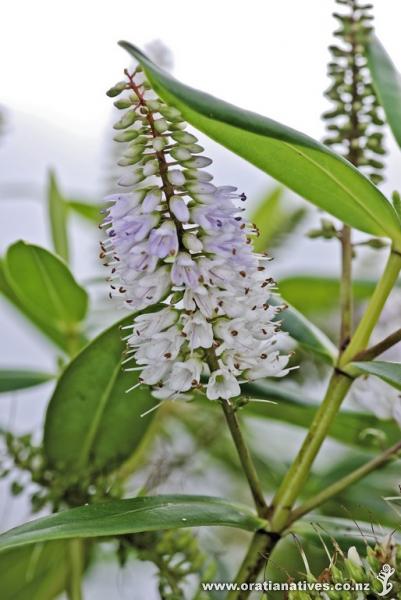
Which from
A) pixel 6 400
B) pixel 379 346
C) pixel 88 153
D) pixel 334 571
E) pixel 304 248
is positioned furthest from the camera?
pixel 88 153

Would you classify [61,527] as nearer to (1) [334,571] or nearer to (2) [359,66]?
(1) [334,571]

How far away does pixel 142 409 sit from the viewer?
33.3 inches

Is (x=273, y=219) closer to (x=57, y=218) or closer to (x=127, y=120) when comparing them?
(x=57, y=218)

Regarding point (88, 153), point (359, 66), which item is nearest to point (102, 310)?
point (359, 66)

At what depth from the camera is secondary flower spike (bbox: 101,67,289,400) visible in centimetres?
60

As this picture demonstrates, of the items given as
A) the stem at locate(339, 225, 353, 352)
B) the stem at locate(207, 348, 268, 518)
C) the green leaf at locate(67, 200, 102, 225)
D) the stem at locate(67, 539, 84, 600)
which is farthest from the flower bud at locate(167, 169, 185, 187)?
the green leaf at locate(67, 200, 102, 225)

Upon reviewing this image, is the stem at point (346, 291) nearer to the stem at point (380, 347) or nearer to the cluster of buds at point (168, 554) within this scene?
the stem at point (380, 347)

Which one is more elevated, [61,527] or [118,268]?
[118,268]

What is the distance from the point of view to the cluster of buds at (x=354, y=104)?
32.4 inches

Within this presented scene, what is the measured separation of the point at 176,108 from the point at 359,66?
0.31 meters

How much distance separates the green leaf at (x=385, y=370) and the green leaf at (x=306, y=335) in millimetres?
93

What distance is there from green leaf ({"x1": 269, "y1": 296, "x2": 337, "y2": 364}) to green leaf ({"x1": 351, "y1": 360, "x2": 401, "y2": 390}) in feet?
0.31

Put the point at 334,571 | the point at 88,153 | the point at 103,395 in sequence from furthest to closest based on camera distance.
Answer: the point at 88,153 → the point at 103,395 → the point at 334,571

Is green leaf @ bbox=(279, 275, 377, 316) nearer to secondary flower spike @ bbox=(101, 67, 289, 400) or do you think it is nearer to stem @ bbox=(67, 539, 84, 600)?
stem @ bbox=(67, 539, 84, 600)
